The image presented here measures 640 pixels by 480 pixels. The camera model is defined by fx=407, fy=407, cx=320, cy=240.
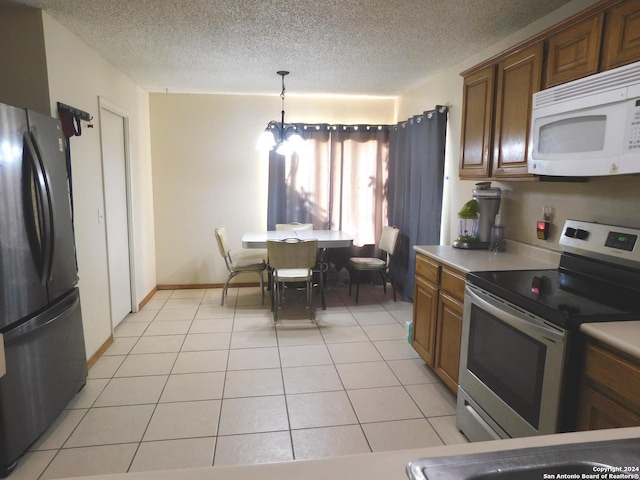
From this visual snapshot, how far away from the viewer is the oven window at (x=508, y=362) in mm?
1659

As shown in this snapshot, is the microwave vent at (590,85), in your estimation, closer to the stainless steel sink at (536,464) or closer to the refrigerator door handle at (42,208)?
the stainless steel sink at (536,464)

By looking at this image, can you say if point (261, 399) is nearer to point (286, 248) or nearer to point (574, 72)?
point (286, 248)

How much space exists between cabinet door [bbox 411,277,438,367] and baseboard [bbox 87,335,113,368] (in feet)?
7.89

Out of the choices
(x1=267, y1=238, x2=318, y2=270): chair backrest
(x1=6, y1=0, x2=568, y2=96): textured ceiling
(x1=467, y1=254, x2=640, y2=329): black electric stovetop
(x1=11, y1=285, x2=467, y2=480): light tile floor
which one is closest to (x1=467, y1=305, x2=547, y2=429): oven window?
(x1=467, y1=254, x2=640, y2=329): black electric stovetop

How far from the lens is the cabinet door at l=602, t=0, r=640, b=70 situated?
1.61 meters

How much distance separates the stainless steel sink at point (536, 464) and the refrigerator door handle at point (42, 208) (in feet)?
7.10

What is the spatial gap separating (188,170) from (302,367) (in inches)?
120

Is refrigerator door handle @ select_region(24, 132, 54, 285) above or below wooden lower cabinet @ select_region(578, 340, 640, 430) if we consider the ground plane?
above

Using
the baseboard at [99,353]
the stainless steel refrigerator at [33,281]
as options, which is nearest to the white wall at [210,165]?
the baseboard at [99,353]

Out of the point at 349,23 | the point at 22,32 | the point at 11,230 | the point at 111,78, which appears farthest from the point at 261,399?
the point at 111,78

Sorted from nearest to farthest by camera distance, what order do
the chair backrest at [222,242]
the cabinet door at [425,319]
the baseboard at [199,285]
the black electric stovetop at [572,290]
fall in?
1. the black electric stovetop at [572,290]
2. the cabinet door at [425,319]
3. the chair backrest at [222,242]
4. the baseboard at [199,285]

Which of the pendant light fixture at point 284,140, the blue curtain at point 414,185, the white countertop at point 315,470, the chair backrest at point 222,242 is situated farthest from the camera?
the chair backrest at point 222,242

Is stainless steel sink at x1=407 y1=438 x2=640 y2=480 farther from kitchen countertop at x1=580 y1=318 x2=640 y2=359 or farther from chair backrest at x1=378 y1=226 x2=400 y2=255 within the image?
chair backrest at x1=378 y1=226 x2=400 y2=255

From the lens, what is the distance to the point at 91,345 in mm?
3023
